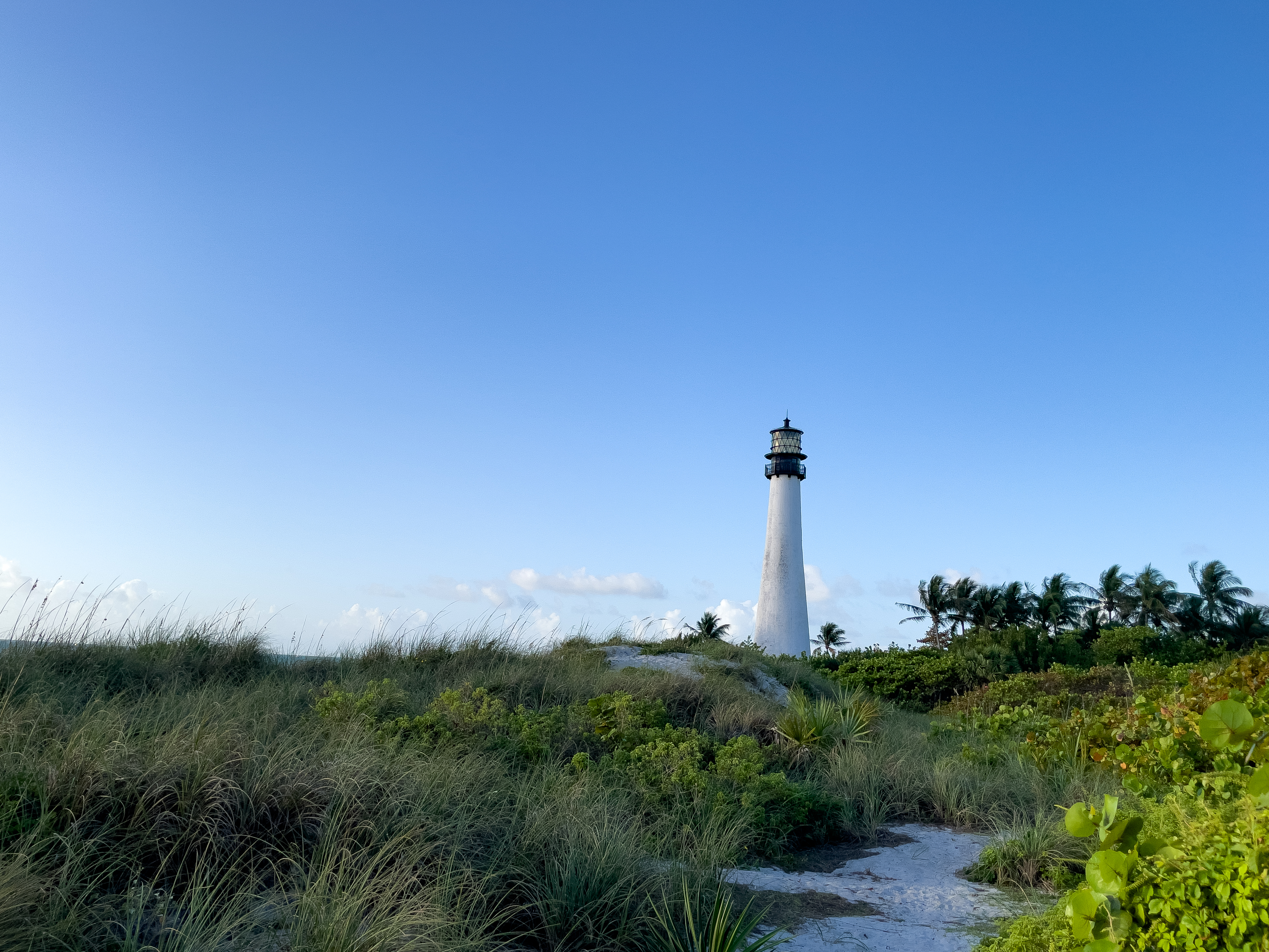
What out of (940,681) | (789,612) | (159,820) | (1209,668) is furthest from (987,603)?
(159,820)

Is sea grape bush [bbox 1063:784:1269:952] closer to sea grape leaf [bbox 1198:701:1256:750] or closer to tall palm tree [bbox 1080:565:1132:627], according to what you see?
sea grape leaf [bbox 1198:701:1256:750]

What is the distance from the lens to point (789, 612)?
98.2 ft

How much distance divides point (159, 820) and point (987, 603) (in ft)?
149

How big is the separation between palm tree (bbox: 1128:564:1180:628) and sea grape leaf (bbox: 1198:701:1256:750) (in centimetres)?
4486

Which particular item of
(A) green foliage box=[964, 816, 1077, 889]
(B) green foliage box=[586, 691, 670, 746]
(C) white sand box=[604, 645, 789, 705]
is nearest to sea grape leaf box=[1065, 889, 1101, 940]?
(A) green foliage box=[964, 816, 1077, 889]

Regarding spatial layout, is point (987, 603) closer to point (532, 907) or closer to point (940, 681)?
point (940, 681)

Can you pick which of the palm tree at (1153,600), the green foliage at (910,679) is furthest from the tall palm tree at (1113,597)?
the green foliage at (910,679)

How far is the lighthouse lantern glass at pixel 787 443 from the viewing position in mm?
31016

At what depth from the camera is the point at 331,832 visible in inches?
168

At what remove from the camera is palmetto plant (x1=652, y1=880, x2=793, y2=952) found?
3.72 metres

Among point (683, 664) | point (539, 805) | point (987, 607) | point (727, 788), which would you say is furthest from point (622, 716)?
point (987, 607)

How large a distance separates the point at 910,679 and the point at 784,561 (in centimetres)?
917

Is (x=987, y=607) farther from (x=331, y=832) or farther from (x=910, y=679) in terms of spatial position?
(x=331, y=832)

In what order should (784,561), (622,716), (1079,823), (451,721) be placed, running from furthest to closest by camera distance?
(784,561) < (622,716) < (451,721) < (1079,823)
